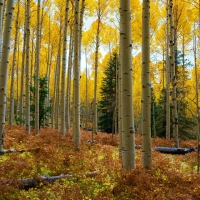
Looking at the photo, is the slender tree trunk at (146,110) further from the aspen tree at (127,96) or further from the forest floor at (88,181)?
the aspen tree at (127,96)

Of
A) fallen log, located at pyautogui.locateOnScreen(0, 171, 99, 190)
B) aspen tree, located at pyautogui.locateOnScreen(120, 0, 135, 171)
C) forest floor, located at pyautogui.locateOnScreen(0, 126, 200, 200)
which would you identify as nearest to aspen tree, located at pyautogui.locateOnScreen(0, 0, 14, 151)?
forest floor, located at pyautogui.locateOnScreen(0, 126, 200, 200)

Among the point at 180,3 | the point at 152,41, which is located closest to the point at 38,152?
the point at 180,3

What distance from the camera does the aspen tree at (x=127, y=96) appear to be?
4637 mm

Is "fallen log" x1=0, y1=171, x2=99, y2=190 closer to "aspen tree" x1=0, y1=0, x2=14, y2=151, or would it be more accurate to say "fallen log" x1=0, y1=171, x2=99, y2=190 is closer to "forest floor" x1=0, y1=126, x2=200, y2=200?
"forest floor" x1=0, y1=126, x2=200, y2=200

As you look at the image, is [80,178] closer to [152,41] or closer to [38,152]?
[38,152]

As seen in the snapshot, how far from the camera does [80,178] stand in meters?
4.82

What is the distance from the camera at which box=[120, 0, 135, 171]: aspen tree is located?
15.2ft

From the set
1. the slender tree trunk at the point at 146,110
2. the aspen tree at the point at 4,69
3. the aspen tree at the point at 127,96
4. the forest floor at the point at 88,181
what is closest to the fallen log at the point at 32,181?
the forest floor at the point at 88,181

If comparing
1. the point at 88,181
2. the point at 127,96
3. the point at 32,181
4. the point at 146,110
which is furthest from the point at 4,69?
the point at 146,110

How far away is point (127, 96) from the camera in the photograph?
467cm

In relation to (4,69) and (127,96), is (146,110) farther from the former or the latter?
(4,69)

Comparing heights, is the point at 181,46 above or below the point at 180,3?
below

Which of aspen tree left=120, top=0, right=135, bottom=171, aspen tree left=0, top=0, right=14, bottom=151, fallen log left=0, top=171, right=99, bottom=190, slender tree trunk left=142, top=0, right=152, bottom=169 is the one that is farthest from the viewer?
aspen tree left=0, top=0, right=14, bottom=151

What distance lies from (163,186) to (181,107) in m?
12.0
